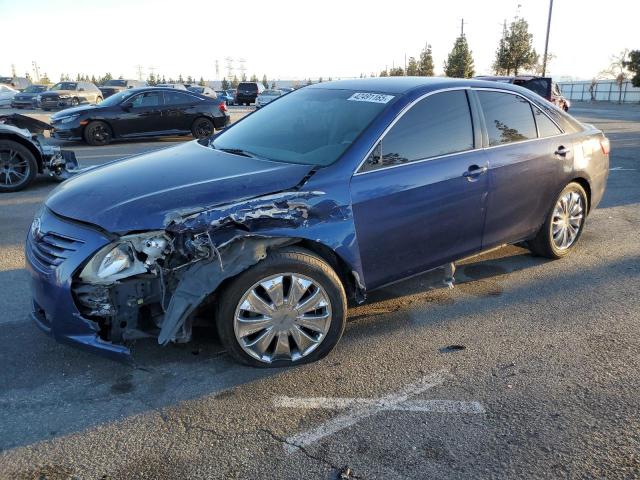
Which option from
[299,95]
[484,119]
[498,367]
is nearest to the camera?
[498,367]

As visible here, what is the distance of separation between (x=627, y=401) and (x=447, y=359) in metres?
1.01

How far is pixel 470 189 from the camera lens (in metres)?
3.99

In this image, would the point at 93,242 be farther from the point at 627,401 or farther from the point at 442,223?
the point at 627,401

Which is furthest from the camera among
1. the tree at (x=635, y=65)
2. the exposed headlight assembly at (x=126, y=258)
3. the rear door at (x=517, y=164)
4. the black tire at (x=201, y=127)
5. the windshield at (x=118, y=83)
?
the tree at (x=635, y=65)

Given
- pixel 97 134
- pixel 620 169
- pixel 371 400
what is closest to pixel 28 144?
pixel 97 134

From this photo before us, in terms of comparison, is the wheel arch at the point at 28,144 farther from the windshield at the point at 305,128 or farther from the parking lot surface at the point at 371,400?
the windshield at the point at 305,128

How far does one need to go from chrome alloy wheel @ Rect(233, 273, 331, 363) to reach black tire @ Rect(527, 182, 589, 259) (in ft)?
8.62

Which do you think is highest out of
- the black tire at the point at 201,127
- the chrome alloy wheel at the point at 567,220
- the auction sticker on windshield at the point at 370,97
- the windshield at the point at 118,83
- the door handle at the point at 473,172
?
the windshield at the point at 118,83

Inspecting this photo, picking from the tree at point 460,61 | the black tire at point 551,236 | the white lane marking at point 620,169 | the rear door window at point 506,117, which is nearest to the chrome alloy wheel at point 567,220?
the black tire at point 551,236

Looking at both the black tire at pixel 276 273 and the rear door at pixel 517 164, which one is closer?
the black tire at pixel 276 273

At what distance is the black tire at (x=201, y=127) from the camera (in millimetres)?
14302

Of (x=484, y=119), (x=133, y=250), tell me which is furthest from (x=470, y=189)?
(x=133, y=250)

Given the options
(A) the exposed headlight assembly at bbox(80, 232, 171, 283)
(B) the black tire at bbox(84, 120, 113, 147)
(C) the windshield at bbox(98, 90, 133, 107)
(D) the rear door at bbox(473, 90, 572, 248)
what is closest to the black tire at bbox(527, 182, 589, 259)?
(D) the rear door at bbox(473, 90, 572, 248)

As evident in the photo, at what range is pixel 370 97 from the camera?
402cm
